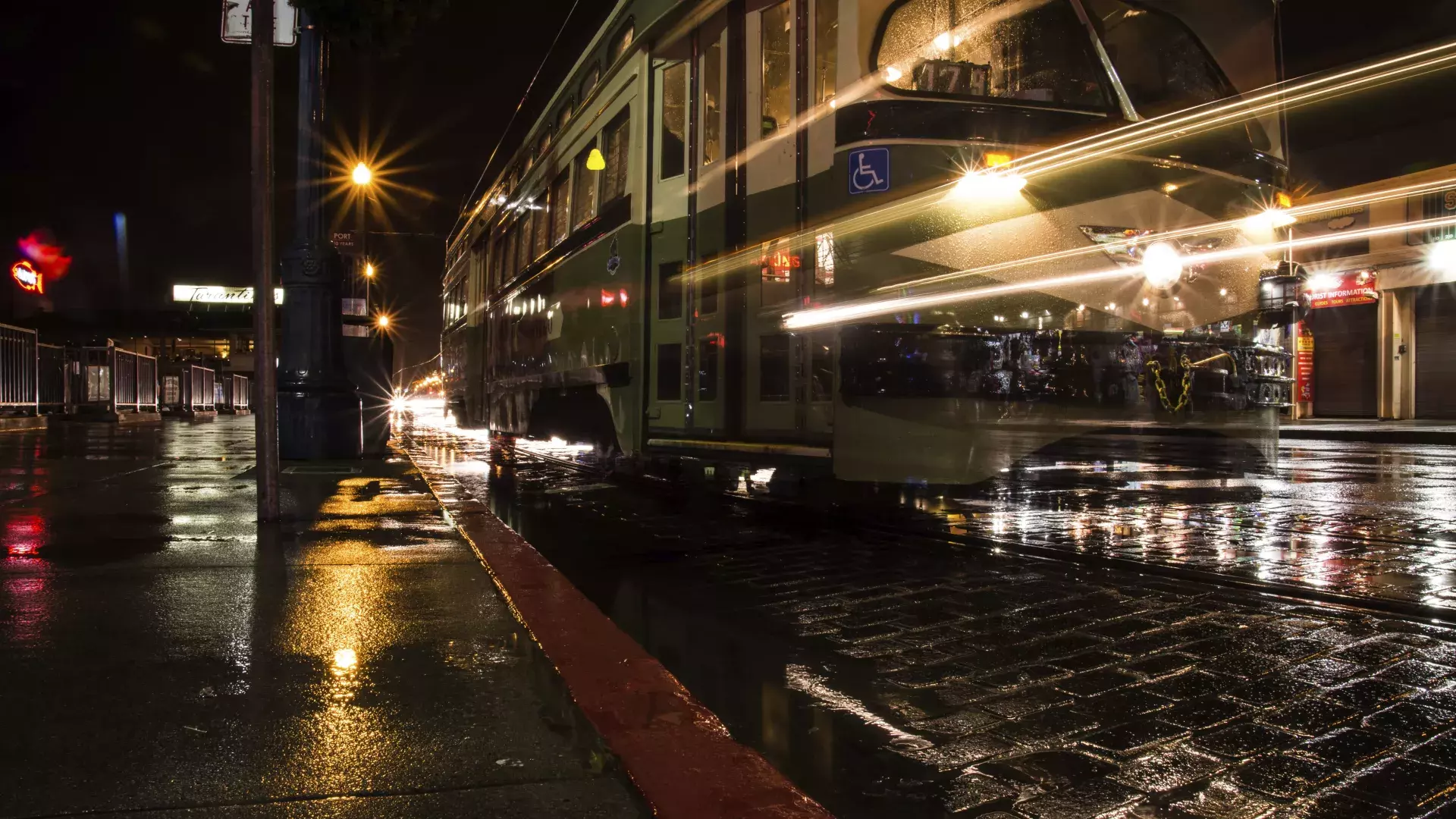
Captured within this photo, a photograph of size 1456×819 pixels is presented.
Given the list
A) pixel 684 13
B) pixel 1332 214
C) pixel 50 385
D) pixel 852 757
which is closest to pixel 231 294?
pixel 50 385

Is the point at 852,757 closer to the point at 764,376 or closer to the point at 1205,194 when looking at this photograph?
the point at 764,376

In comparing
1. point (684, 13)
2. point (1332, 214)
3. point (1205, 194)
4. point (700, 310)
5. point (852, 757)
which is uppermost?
point (1332, 214)

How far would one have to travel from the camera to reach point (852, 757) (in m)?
2.74

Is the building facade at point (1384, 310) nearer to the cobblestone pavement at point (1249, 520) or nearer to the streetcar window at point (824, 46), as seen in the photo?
the cobblestone pavement at point (1249, 520)

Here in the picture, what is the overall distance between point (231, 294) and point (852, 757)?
7961 centimetres

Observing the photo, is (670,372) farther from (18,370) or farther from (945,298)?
(18,370)

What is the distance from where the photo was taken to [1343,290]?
1093 inches

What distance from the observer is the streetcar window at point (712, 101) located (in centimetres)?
743

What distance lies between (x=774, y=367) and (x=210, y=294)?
7632 cm

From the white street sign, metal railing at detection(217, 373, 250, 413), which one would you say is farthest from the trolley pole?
metal railing at detection(217, 373, 250, 413)

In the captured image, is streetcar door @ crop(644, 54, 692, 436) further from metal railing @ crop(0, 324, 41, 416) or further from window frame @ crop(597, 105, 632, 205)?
metal railing @ crop(0, 324, 41, 416)

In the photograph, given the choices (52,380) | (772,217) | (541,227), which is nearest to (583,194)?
(541,227)

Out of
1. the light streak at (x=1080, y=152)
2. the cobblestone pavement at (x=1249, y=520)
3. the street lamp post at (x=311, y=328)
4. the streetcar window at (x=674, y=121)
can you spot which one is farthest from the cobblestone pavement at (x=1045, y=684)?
the street lamp post at (x=311, y=328)

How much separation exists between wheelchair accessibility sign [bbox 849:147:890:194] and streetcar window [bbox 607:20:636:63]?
297 cm
